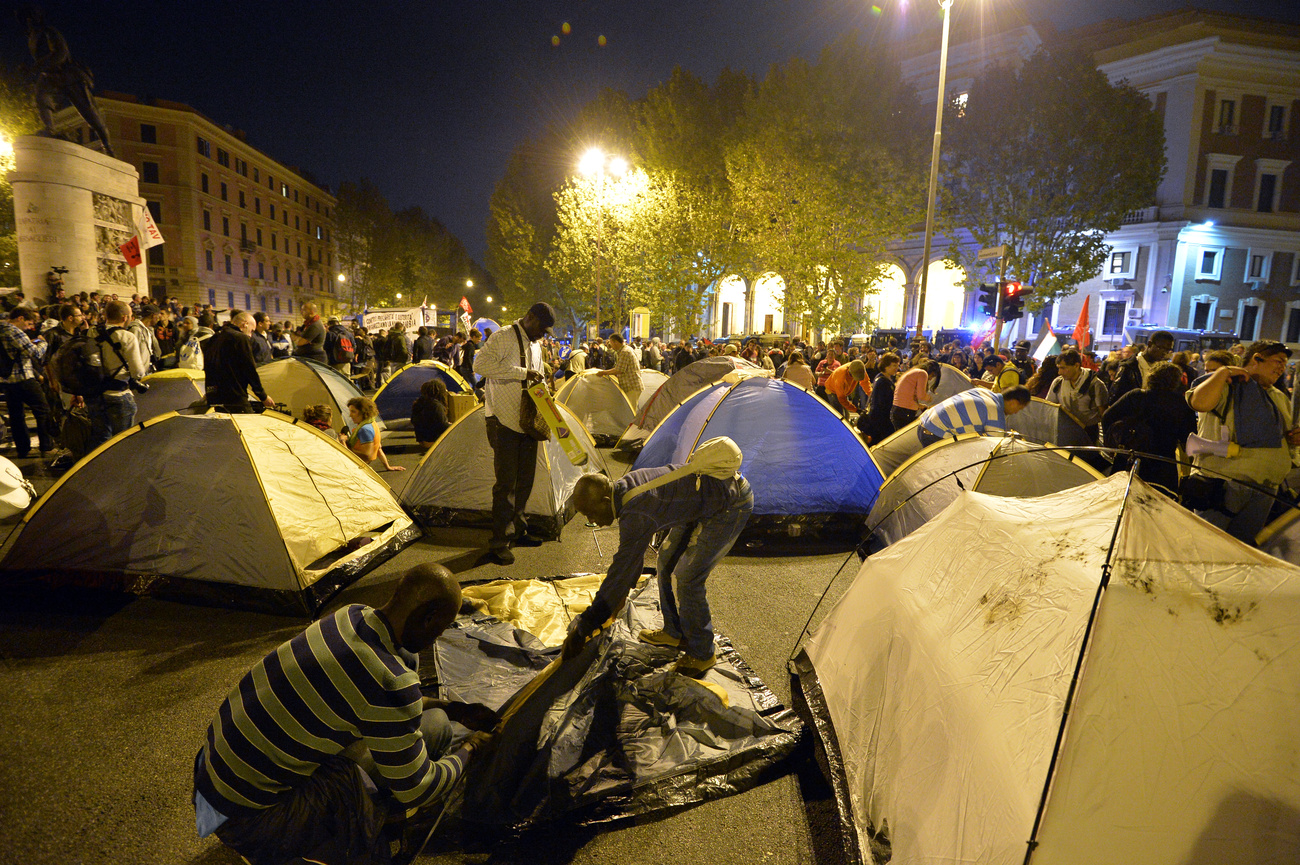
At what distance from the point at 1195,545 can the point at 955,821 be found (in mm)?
1209

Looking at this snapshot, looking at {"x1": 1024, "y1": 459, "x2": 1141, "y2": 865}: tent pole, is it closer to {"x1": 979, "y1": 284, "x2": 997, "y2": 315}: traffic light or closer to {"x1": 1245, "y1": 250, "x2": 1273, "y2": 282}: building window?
{"x1": 979, "y1": 284, "x2": 997, "y2": 315}: traffic light

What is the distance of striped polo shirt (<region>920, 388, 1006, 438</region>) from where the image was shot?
631cm

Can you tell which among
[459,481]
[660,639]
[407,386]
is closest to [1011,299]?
[459,481]

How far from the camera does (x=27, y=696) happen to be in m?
3.51

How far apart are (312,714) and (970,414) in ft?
20.1

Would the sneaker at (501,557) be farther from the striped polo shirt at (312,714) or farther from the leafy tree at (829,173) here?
the leafy tree at (829,173)

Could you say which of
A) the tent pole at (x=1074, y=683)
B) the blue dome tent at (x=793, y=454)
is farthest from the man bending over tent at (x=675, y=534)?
the blue dome tent at (x=793, y=454)

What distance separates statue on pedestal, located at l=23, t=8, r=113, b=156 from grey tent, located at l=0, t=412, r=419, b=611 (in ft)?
47.4

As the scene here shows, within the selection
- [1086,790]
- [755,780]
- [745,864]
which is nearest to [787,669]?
[755,780]

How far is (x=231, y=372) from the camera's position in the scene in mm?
6117

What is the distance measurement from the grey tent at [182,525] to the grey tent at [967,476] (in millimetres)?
3972

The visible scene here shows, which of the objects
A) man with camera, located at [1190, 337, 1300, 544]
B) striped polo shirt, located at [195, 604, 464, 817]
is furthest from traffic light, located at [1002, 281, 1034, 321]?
striped polo shirt, located at [195, 604, 464, 817]

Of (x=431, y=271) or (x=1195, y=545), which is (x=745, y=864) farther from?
(x=431, y=271)

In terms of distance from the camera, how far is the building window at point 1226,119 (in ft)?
101
